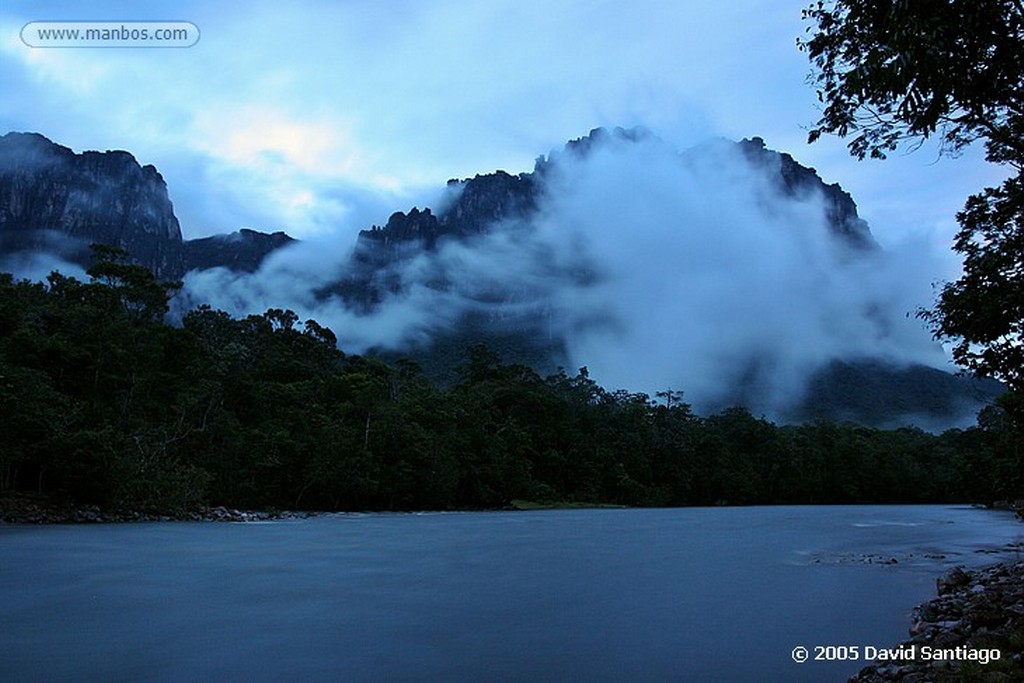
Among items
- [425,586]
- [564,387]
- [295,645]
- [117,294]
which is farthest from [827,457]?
[295,645]

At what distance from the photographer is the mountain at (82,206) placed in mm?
132750

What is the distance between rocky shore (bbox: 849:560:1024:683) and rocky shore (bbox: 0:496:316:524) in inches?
1275

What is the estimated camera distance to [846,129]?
370 inches

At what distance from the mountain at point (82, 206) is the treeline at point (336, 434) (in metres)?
79.8

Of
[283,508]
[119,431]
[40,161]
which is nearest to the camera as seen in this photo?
[119,431]

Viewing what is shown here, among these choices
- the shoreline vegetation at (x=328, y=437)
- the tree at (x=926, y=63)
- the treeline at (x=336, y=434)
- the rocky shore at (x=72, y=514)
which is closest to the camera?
the tree at (x=926, y=63)

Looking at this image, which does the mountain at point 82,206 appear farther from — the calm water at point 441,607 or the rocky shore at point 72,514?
the calm water at point 441,607

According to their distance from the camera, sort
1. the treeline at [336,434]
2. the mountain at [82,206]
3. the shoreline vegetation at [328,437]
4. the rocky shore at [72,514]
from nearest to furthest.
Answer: the rocky shore at [72,514] < the shoreline vegetation at [328,437] < the treeline at [336,434] < the mountain at [82,206]

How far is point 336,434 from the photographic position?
5016 cm

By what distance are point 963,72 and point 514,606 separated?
33.5ft

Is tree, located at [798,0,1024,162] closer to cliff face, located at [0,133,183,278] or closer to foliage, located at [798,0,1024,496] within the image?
foliage, located at [798,0,1024,496]

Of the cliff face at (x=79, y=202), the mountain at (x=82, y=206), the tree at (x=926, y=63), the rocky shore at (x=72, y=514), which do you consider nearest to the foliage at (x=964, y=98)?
the tree at (x=926, y=63)

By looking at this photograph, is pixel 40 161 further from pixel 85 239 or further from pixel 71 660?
pixel 71 660

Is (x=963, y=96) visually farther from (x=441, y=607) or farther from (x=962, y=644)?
(x=441, y=607)
